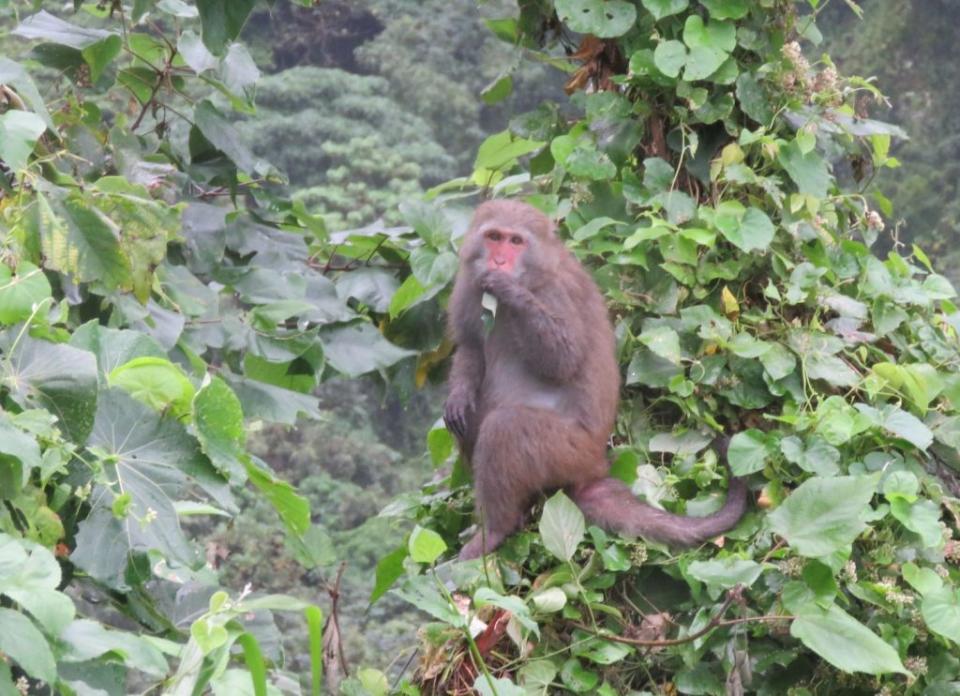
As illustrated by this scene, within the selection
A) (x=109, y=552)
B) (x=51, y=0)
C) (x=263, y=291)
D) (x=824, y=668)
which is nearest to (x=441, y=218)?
(x=263, y=291)

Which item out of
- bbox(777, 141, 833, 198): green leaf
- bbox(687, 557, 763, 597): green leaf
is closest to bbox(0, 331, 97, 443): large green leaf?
bbox(687, 557, 763, 597): green leaf

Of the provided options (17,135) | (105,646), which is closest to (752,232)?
(17,135)

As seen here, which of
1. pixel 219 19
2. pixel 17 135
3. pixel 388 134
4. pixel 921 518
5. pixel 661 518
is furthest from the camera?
pixel 388 134

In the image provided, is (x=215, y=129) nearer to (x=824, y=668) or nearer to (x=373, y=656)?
(x=824, y=668)

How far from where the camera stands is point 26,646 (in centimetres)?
196

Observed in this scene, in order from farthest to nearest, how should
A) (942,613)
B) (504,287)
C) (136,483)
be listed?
(504,287)
(942,613)
(136,483)

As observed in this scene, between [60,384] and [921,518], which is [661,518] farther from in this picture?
[60,384]

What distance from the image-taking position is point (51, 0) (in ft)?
56.5

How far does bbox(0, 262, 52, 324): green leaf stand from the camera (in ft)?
8.39

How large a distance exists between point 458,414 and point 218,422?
5.92 feet

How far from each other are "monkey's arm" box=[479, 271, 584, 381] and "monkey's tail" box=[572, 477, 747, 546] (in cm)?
50

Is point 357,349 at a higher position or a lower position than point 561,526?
lower

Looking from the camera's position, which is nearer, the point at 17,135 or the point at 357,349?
the point at 17,135

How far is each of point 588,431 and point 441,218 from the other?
89 centimetres
